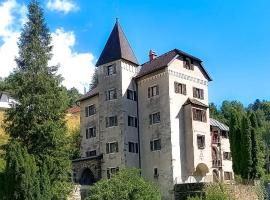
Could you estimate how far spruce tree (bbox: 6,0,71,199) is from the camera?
146ft

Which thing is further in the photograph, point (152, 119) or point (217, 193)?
point (152, 119)

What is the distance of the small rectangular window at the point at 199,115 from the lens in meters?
53.9

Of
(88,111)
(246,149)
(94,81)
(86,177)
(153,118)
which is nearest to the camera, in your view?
(153,118)

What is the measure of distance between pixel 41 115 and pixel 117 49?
14.6 m

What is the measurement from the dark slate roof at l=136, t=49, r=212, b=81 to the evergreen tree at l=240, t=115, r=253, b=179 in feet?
26.5

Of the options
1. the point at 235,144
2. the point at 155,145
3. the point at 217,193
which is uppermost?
the point at 235,144

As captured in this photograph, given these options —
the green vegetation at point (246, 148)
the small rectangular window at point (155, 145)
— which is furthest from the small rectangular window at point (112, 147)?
the green vegetation at point (246, 148)

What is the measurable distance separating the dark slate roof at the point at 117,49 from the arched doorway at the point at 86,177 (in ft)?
40.0

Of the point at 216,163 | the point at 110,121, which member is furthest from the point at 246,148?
the point at 110,121

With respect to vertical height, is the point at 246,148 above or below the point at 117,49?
below

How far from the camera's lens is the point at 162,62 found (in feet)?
181

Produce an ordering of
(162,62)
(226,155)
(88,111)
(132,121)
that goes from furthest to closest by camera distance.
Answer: (226,155) → (88,111) → (132,121) → (162,62)

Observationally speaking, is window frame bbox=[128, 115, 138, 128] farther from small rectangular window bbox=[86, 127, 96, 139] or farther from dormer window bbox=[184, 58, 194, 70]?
dormer window bbox=[184, 58, 194, 70]

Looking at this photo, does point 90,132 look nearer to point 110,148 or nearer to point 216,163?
point 110,148
